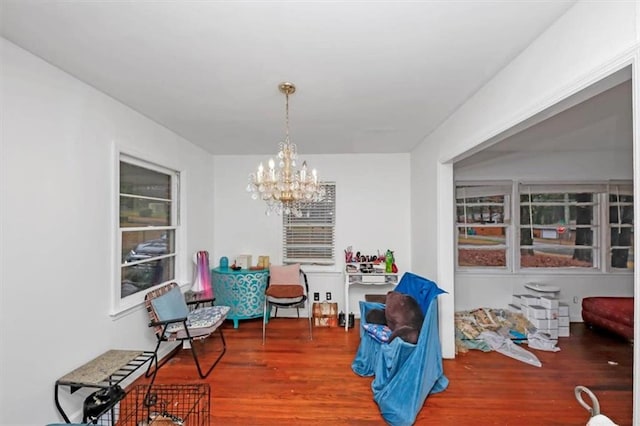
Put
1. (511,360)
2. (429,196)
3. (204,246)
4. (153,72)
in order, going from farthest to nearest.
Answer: (204,246)
(429,196)
(511,360)
(153,72)

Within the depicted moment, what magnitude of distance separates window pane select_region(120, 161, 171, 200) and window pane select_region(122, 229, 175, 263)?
41 cm

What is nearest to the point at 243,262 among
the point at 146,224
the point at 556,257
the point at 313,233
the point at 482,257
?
the point at 313,233

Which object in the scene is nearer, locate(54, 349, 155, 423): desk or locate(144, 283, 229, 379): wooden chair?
locate(54, 349, 155, 423): desk

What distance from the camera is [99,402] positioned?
1.90 metres

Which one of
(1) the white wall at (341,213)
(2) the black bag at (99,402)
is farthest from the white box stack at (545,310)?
(2) the black bag at (99,402)

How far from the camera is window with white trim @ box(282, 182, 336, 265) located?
4277mm

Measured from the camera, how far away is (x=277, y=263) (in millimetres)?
4281

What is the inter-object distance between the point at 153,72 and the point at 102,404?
7.62ft

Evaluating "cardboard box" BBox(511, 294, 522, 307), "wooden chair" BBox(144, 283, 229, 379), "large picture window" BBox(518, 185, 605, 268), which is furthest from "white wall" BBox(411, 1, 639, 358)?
"wooden chair" BBox(144, 283, 229, 379)

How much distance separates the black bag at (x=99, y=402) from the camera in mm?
1857

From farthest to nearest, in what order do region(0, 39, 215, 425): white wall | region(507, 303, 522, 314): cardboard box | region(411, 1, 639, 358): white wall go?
1. region(507, 303, 522, 314): cardboard box
2. region(0, 39, 215, 425): white wall
3. region(411, 1, 639, 358): white wall

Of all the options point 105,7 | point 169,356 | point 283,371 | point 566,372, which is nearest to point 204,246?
point 169,356

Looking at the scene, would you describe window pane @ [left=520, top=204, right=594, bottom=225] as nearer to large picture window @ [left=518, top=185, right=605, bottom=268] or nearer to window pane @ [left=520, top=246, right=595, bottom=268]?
large picture window @ [left=518, top=185, right=605, bottom=268]

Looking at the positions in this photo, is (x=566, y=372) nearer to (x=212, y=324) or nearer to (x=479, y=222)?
(x=479, y=222)
